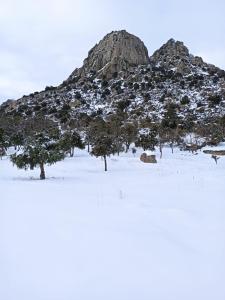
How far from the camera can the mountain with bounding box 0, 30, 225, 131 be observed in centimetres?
9444

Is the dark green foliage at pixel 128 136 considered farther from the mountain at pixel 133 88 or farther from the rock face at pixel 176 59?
the rock face at pixel 176 59

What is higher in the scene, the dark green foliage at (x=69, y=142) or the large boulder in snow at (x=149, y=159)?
the dark green foliage at (x=69, y=142)

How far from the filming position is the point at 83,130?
78812mm

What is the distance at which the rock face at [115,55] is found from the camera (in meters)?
125

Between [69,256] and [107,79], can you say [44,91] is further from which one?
[69,256]

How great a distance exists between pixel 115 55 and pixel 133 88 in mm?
21760

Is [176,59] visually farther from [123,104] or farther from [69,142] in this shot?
[69,142]

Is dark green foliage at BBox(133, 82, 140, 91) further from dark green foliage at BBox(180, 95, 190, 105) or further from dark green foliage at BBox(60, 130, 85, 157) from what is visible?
dark green foliage at BBox(60, 130, 85, 157)

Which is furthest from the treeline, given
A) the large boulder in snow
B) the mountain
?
the large boulder in snow

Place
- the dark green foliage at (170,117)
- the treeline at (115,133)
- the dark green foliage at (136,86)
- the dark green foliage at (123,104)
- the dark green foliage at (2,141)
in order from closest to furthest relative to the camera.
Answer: the dark green foliage at (2,141)
the treeline at (115,133)
the dark green foliage at (170,117)
the dark green foliage at (123,104)
the dark green foliage at (136,86)

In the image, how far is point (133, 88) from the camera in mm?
110500

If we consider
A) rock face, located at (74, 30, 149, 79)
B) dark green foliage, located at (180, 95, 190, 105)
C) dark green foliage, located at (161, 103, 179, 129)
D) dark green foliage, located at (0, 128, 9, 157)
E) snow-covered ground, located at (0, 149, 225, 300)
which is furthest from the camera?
rock face, located at (74, 30, 149, 79)

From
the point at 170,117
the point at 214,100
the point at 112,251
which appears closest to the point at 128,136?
the point at 170,117

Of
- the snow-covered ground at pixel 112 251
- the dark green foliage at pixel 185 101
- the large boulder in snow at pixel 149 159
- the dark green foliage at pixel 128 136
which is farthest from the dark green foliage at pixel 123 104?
the snow-covered ground at pixel 112 251
